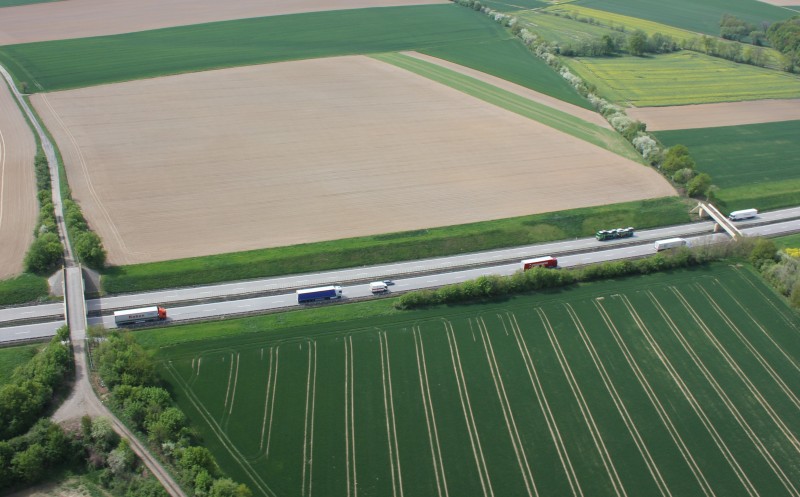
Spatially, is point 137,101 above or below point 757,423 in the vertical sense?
above

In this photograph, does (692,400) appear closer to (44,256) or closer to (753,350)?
(753,350)

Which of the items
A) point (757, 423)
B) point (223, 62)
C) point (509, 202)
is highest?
point (223, 62)

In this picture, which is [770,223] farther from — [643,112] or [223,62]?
[223,62]

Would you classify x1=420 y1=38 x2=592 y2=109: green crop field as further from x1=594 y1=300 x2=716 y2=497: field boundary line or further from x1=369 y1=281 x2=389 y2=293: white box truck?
x1=369 y1=281 x2=389 y2=293: white box truck

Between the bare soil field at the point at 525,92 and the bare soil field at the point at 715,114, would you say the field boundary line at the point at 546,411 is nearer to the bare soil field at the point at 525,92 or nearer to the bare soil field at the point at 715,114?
the bare soil field at the point at 525,92

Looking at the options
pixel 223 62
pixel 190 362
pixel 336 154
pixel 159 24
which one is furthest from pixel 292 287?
pixel 159 24
